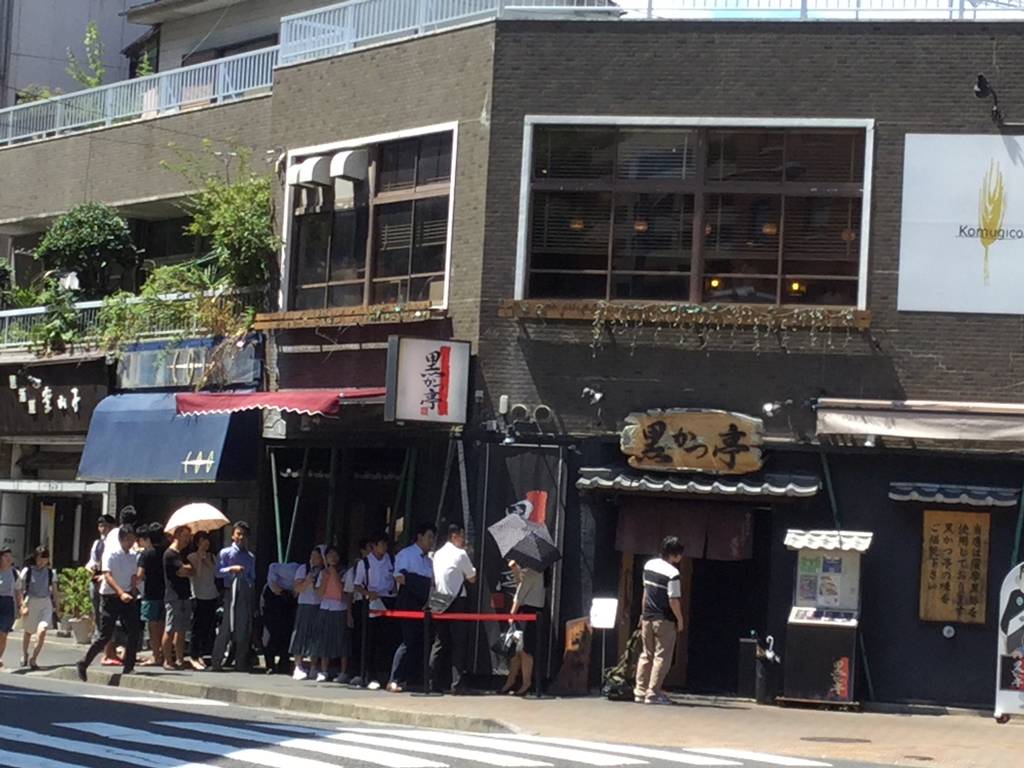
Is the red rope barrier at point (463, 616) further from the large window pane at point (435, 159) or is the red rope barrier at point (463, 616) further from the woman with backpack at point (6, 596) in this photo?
the large window pane at point (435, 159)

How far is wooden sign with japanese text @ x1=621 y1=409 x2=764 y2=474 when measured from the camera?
2053 centimetres

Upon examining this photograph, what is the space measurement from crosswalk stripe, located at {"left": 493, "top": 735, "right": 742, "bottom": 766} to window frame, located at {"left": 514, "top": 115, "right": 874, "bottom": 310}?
23.3ft

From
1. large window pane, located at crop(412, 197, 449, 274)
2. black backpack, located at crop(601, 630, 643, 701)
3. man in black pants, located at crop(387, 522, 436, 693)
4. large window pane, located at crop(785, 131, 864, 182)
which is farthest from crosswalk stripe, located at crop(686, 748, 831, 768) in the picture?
large window pane, located at crop(412, 197, 449, 274)

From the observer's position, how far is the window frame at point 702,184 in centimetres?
2067

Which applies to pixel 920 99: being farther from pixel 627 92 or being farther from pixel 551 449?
pixel 551 449

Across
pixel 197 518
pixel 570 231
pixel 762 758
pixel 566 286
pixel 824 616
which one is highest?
pixel 570 231

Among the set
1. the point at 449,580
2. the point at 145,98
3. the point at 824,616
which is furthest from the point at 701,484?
the point at 145,98

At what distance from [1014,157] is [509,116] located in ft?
20.4

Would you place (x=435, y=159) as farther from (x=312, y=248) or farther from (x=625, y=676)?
(x=625, y=676)

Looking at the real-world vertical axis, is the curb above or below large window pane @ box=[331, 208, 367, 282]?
below

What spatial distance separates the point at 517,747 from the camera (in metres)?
14.7

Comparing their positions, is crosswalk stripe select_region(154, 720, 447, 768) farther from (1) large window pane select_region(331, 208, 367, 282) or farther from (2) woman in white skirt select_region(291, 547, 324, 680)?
(1) large window pane select_region(331, 208, 367, 282)

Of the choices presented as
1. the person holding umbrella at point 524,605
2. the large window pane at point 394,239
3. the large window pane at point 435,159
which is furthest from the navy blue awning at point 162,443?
the person holding umbrella at point 524,605

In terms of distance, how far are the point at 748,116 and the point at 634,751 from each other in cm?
919
